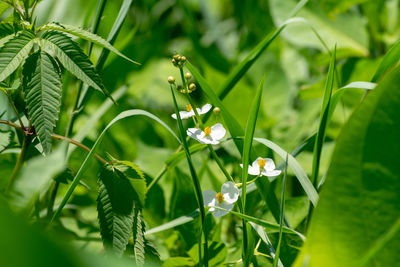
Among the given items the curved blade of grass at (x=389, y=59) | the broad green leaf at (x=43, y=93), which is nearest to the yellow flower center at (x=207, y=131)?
the broad green leaf at (x=43, y=93)

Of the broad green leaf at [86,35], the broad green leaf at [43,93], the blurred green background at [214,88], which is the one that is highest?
the broad green leaf at [86,35]

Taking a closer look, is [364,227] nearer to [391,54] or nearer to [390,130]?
[390,130]

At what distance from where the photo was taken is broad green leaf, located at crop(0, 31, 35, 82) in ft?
2.23

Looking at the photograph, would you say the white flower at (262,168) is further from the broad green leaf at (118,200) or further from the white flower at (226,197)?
the broad green leaf at (118,200)

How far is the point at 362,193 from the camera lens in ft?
1.94

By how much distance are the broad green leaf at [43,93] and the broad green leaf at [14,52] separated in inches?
0.6

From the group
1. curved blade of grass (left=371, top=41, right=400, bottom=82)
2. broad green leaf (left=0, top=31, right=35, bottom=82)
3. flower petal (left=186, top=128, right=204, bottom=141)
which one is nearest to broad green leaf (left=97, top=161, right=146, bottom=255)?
flower petal (left=186, top=128, right=204, bottom=141)

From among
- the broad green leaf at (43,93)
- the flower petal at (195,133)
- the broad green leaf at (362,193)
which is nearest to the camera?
the broad green leaf at (362,193)

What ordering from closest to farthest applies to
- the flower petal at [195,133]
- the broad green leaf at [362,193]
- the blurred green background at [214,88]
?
1. the broad green leaf at [362,193]
2. the flower petal at [195,133]
3. the blurred green background at [214,88]

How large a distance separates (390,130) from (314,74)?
5.12 ft

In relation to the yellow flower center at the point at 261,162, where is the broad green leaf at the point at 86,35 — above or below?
above

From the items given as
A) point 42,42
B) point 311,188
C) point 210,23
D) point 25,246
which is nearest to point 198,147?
point 311,188

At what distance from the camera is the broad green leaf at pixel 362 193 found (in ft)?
1.89

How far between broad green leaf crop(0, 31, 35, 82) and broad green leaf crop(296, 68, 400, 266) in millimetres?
510
